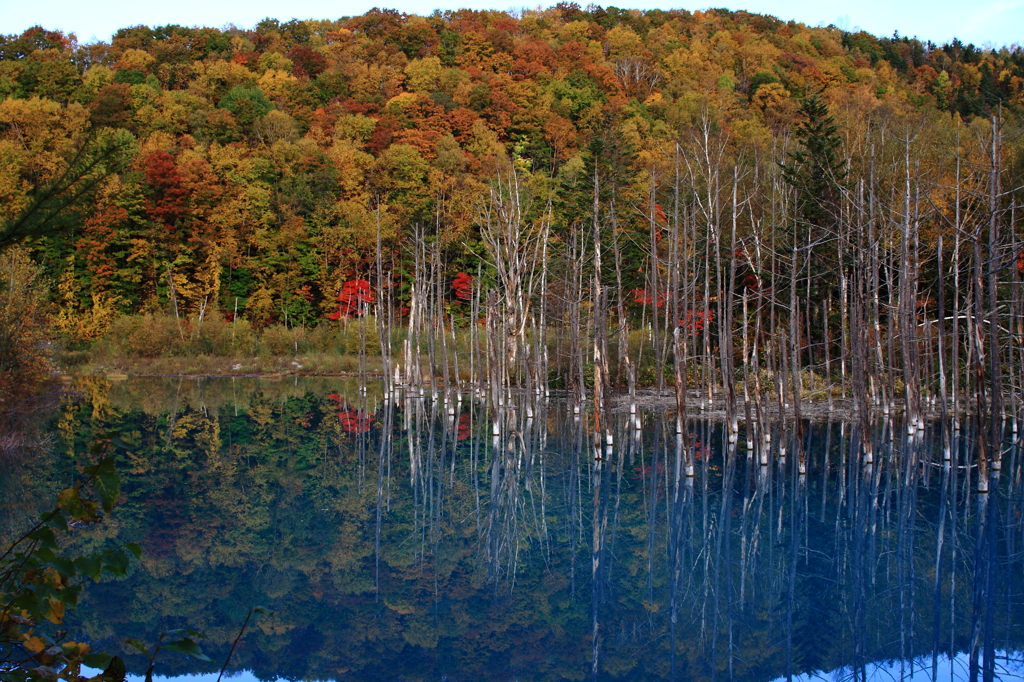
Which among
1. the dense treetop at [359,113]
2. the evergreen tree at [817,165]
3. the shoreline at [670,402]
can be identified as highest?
the dense treetop at [359,113]

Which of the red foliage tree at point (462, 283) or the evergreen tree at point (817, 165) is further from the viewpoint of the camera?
the red foliage tree at point (462, 283)

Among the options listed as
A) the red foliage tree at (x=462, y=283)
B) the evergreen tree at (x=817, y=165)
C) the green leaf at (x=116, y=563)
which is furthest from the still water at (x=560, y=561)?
the red foliage tree at (x=462, y=283)

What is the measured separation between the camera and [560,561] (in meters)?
9.54

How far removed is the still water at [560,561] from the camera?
6.83 meters

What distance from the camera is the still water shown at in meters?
6.83

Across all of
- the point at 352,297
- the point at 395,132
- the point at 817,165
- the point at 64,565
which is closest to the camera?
the point at 64,565

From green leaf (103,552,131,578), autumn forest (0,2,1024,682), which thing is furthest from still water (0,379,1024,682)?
green leaf (103,552,131,578)

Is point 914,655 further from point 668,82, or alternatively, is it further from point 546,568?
point 668,82

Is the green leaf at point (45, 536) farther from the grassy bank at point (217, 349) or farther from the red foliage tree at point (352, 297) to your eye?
the red foliage tree at point (352, 297)

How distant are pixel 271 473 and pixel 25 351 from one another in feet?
31.2

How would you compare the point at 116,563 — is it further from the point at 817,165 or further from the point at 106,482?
the point at 817,165

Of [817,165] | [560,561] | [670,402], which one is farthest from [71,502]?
[817,165]

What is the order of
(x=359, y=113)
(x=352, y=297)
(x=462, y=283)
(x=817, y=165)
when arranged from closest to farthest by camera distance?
(x=817, y=165) → (x=462, y=283) → (x=352, y=297) → (x=359, y=113)

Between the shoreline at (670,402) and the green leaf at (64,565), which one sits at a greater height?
the green leaf at (64,565)
